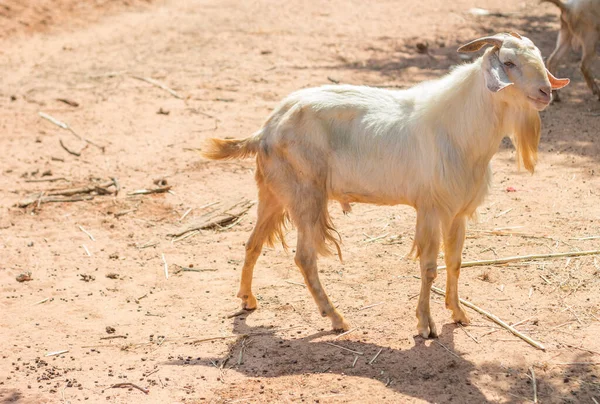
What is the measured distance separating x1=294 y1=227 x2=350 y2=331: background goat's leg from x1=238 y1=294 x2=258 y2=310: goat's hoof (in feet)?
1.80

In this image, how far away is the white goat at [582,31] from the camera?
9.64 m

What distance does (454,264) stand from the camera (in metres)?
5.39

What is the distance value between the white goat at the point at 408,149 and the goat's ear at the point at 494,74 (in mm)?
11

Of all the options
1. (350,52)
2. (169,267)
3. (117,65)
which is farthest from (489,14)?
(169,267)

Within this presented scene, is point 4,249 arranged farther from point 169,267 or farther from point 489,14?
point 489,14

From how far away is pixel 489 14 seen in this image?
13.9m

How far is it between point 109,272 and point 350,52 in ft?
21.2

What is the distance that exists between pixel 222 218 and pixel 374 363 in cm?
266

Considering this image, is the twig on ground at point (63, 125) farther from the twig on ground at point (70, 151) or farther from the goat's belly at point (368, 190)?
the goat's belly at point (368, 190)

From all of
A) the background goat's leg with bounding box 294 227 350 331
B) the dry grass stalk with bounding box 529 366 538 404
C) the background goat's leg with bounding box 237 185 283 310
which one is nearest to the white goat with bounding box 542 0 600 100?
the background goat's leg with bounding box 237 185 283 310

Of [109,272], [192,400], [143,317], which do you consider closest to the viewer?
[192,400]

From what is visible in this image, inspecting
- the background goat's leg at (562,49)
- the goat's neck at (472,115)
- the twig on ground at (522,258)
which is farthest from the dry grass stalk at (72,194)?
the background goat's leg at (562,49)

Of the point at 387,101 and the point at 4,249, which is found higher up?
the point at 387,101

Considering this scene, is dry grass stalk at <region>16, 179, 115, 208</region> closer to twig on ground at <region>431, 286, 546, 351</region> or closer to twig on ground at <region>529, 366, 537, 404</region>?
twig on ground at <region>431, 286, 546, 351</region>
